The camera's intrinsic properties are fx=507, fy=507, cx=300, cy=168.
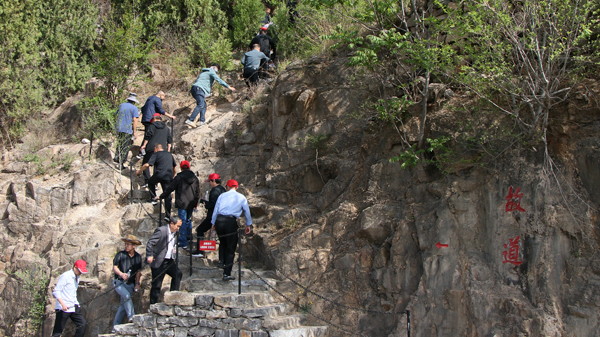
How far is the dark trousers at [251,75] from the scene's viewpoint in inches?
525

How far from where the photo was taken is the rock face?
7254 mm

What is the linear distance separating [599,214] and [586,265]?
2.49 feet

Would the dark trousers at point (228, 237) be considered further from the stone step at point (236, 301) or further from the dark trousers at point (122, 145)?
the dark trousers at point (122, 145)

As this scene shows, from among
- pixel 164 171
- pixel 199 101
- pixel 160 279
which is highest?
pixel 199 101

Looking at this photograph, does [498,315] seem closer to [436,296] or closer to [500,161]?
[436,296]

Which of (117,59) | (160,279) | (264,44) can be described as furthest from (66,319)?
(264,44)

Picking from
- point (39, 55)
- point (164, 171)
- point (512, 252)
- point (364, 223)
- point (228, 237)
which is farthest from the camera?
point (39, 55)

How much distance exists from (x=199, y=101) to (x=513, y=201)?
7.87 meters

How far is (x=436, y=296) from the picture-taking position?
25.0 feet

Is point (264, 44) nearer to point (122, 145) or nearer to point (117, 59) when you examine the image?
point (117, 59)

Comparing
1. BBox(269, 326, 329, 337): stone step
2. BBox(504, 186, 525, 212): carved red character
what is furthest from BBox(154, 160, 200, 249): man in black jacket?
BBox(504, 186, 525, 212): carved red character

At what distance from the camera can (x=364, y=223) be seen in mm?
8633

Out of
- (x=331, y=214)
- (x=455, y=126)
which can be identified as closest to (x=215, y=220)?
(x=331, y=214)

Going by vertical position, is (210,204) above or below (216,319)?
above
